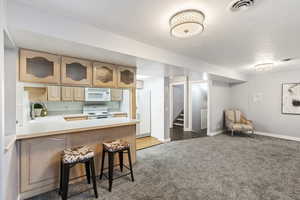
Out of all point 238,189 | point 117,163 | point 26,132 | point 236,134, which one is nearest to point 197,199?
point 238,189

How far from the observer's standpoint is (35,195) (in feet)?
6.32

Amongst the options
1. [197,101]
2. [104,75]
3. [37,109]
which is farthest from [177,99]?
[37,109]

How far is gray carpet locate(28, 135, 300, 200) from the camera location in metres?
1.99

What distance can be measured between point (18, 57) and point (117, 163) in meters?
2.32

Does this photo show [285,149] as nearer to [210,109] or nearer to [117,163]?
[210,109]

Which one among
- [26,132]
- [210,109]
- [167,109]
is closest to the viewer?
[26,132]

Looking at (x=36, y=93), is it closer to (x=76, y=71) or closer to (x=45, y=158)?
(x=76, y=71)

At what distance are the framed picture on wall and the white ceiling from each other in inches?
105

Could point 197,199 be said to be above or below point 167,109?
below

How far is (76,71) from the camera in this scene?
2.55m

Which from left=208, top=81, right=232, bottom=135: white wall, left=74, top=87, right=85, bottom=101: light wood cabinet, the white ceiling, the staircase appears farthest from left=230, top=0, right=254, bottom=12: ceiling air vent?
the staircase

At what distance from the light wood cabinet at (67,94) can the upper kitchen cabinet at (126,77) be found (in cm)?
131

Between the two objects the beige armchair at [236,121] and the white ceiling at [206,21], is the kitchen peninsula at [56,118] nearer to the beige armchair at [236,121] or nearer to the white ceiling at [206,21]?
the white ceiling at [206,21]

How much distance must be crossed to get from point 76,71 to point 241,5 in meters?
2.61
